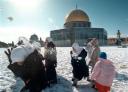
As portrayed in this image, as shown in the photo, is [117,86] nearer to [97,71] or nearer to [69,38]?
[97,71]

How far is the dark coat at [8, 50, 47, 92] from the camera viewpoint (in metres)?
4.48

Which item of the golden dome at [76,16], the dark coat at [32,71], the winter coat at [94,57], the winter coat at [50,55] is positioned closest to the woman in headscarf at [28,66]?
the dark coat at [32,71]

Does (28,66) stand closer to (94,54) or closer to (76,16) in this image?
(94,54)

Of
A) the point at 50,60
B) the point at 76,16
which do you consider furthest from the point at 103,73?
the point at 76,16

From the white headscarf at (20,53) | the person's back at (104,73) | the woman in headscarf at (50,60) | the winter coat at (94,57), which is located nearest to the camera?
the white headscarf at (20,53)

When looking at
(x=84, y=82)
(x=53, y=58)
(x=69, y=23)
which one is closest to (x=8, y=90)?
(x=53, y=58)

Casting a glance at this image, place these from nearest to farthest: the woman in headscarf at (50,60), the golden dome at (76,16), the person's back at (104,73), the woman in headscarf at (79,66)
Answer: the person's back at (104,73) < the woman in headscarf at (79,66) < the woman in headscarf at (50,60) < the golden dome at (76,16)

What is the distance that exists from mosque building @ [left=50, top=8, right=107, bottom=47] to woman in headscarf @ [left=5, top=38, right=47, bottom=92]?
73638mm

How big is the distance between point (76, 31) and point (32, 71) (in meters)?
80.1

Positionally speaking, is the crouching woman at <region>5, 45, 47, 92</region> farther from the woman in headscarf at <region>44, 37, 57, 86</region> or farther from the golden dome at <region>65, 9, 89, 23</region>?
the golden dome at <region>65, 9, 89, 23</region>

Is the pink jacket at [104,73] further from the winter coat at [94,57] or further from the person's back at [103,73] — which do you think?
the winter coat at [94,57]

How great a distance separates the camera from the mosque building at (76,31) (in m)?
79.4

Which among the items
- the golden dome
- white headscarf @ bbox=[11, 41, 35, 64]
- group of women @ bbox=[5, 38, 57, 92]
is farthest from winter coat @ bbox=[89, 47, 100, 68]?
the golden dome

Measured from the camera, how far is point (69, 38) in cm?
8556
